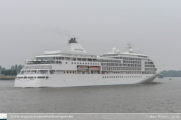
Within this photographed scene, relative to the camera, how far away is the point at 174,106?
1032 inches

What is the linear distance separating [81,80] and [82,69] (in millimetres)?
2121

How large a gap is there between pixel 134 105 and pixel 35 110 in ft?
31.4

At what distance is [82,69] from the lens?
4788 centimetres

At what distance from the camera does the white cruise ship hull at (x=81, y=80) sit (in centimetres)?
4225

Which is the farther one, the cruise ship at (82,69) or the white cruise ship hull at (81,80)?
the cruise ship at (82,69)

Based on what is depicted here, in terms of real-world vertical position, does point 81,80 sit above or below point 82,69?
below

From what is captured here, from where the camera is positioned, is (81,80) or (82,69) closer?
(81,80)

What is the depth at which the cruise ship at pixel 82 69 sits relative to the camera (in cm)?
4312

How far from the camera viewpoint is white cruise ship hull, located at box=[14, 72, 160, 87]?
42.2 meters

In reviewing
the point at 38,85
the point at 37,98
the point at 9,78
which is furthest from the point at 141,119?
the point at 9,78

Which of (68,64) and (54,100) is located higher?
(68,64)

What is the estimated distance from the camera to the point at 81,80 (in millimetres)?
46875

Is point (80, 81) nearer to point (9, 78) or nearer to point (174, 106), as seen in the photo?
point (174, 106)

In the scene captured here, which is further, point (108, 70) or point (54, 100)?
point (108, 70)
